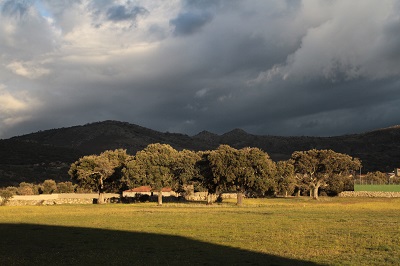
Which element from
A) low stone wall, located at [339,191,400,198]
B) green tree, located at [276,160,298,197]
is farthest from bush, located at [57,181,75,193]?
low stone wall, located at [339,191,400,198]

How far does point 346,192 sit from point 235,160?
5532cm

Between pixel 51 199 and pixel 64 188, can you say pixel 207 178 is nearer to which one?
pixel 51 199

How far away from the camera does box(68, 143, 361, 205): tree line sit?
9219 cm

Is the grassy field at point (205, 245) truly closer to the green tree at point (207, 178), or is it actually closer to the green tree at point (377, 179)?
the green tree at point (207, 178)

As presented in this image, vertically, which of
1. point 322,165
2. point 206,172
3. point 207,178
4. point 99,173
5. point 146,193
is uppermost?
point 322,165

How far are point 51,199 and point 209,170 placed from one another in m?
35.4

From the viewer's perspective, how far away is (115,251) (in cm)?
2830

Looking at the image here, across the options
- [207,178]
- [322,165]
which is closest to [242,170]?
[207,178]

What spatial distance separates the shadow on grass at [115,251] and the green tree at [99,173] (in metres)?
70.5

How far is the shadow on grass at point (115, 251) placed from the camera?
24536mm

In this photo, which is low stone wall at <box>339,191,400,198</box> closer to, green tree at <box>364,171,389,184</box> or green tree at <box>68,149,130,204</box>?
green tree at <box>364,171,389,184</box>

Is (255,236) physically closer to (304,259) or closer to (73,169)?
(304,259)

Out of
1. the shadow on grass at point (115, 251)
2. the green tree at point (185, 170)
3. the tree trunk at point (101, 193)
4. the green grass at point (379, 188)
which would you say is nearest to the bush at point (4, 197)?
the tree trunk at point (101, 193)

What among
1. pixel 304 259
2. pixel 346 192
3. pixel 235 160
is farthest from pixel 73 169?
pixel 304 259
